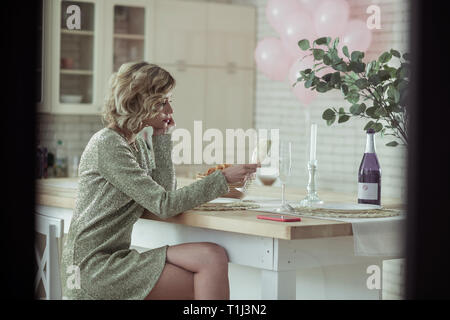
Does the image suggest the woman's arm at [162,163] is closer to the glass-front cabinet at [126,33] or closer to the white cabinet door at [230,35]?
the glass-front cabinet at [126,33]

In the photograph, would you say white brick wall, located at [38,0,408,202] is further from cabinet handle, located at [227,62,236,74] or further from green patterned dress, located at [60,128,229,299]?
green patterned dress, located at [60,128,229,299]

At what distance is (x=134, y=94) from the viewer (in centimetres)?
247

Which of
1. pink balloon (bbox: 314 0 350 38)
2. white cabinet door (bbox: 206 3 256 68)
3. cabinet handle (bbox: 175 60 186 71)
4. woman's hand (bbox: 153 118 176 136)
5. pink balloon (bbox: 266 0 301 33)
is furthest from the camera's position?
white cabinet door (bbox: 206 3 256 68)

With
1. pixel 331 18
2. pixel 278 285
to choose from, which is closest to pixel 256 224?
pixel 278 285

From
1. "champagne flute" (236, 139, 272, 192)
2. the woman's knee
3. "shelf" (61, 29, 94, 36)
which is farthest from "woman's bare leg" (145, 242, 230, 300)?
"shelf" (61, 29, 94, 36)

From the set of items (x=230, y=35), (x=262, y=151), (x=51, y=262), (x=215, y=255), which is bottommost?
(x=51, y=262)

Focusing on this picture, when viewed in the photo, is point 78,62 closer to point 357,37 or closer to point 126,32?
point 126,32

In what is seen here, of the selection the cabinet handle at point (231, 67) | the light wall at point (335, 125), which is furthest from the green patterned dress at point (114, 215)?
the cabinet handle at point (231, 67)

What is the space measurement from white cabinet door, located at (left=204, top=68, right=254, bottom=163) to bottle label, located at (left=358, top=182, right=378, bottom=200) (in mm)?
3471

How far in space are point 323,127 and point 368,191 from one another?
3.07m

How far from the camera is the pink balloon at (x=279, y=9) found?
516cm

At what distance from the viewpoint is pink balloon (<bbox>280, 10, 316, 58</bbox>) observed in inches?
195

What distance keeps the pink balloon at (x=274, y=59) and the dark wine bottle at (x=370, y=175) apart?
2.57m

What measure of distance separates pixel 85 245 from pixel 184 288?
1.18 ft
